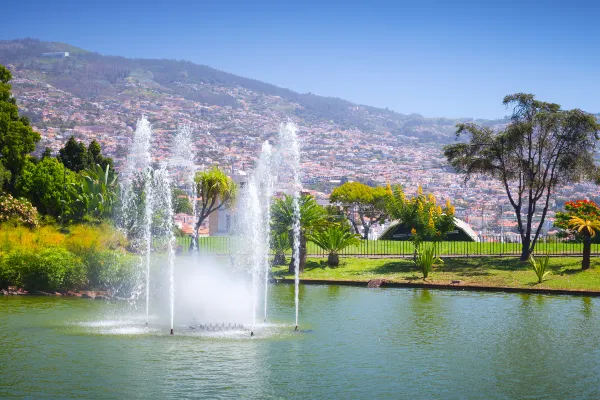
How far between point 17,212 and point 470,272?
64.6 ft

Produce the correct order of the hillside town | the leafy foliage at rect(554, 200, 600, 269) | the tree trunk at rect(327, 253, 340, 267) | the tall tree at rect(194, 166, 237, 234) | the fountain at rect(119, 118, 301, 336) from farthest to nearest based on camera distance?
the hillside town < the tall tree at rect(194, 166, 237, 234) < the tree trunk at rect(327, 253, 340, 267) < the leafy foliage at rect(554, 200, 600, 269) < the fountain at rect(119, 118, 301, 336)

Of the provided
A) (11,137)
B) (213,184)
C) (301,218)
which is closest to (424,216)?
(301,218)

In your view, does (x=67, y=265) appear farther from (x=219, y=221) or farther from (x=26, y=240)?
(x=219, y=221)

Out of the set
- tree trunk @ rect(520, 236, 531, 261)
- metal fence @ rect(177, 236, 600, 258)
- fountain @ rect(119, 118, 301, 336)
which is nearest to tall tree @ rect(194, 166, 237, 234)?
fountain @ rect(119, 118, 301, 336)

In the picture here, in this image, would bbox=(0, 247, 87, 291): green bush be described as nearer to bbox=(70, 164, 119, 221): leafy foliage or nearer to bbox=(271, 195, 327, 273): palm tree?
bbox=(271, 195, 327, 273): palm tree

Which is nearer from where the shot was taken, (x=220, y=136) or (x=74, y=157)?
(x=74, y=157)

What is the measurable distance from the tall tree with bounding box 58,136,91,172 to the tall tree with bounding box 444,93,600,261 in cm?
2821

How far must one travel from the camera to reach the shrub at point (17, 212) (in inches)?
1315

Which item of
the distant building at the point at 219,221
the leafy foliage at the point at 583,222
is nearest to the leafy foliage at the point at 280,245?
the leafy foliage at the point at 583,222

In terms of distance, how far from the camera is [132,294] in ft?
86.7

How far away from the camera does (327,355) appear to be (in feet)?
55.0

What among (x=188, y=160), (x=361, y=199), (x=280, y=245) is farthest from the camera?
(x=361, y=199)

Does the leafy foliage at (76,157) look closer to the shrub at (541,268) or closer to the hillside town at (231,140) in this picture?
the shrub at (541,268)

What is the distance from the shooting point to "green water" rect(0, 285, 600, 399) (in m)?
13.9
